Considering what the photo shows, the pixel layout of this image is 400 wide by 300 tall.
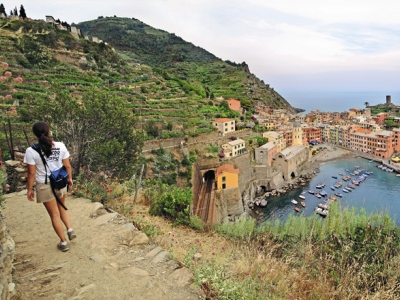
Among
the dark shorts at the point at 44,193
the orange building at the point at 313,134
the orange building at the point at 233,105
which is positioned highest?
the orange building at the point at 233,105

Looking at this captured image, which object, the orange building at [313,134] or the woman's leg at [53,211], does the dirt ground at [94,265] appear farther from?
the orange building at [313,134]

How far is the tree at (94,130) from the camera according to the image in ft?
21.9

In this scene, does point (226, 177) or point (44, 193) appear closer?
point (44, 193)

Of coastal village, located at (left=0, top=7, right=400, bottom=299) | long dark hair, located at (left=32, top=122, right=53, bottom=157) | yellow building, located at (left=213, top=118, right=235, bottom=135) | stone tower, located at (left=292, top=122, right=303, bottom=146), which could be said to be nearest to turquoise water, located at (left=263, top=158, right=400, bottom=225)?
stone tower, located at (left=292, top=122, right=303, bottom=146)

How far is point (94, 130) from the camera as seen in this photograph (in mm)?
7102

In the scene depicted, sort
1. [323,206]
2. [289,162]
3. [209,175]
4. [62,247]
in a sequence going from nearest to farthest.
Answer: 1. [62,247]
2. [209,175]
3. [323,206]
4. [289,162]

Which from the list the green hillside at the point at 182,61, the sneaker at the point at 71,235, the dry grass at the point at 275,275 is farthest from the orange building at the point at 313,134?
the sneaker at the point at 71,235

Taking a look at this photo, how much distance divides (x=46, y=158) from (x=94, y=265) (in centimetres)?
125

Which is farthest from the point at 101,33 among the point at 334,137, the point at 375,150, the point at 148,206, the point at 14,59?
the point at 148,206

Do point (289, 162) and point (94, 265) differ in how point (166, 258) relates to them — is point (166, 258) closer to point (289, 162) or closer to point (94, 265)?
point (94, 265)

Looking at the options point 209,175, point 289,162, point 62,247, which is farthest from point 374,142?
point 62,247

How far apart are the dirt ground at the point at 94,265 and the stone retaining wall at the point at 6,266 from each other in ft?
0.65

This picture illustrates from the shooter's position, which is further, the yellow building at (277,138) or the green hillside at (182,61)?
the green hillside at (182,61)

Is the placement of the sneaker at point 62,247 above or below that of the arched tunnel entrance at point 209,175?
above
